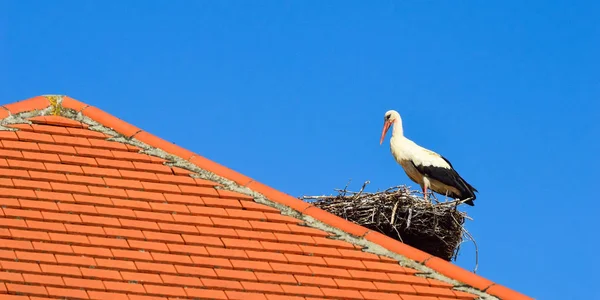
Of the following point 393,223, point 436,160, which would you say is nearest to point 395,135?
point 436,160

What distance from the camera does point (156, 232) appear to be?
7926 millimetres

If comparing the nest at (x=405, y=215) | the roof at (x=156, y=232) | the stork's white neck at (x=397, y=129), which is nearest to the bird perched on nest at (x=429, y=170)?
the stork's white neck at (x=397, y=129)

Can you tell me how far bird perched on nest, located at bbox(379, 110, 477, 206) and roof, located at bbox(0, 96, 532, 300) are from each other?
19.4ft

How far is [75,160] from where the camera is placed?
846 cm

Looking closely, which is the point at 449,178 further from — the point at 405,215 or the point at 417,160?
the point at 405,215

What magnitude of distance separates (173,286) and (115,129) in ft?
6.06

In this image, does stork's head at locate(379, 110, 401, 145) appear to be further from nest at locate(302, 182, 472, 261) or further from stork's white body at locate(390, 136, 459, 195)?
nest at locate(302, 182, 472, 261)

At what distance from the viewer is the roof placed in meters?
7.44

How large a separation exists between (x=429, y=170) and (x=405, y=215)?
2.55m

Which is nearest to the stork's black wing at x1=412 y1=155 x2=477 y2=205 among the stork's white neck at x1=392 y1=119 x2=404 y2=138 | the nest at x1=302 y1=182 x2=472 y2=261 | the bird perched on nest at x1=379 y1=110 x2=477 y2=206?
the bird perched on nest at x1=379 y1=110 x2=477 y2=206

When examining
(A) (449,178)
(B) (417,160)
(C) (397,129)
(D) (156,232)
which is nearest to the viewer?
(D) (156,232)

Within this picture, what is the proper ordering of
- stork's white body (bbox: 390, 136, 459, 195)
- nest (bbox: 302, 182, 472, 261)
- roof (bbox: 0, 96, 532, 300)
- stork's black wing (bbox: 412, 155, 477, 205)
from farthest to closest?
stork's white body (bbox: 390, 136, 459, 195)
stork's black wing (bbox: 412, 155, 477, 205)
nest (bbox: 302, 182, 472, 261)
roof (bbox: 0, 96, 532, 300)

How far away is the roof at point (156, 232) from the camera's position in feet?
24.4

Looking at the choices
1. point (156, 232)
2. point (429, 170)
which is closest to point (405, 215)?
point (429, 170)
